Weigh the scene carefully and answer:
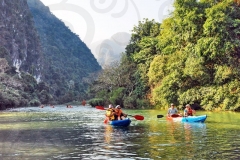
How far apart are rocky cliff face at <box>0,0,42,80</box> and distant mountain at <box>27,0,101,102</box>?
1031 centimetres

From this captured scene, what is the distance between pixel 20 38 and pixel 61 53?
2153 inches

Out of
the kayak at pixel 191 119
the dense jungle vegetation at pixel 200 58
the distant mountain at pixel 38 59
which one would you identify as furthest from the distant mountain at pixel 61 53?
the kayak at pixel 191 119

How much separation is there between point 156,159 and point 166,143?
331cm

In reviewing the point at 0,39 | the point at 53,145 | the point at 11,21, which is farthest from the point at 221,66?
the point at 11,21

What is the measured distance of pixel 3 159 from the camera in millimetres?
11148

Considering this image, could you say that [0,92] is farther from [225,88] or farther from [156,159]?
[156,159]

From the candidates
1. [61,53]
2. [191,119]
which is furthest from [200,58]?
[61,53]

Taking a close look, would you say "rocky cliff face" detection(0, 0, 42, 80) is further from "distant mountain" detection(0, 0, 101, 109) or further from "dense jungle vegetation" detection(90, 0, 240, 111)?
"dense jungle vegetation" detection(90, 0, 240, 111)

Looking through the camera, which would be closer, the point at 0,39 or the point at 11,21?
the point at 0,39

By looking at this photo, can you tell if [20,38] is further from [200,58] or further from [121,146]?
[121,146]

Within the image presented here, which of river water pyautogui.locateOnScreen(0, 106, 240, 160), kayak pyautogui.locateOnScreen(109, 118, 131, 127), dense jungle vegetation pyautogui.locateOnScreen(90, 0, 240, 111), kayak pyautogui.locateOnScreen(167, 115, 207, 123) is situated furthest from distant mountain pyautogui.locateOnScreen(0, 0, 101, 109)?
river water pyautogui.locateOnScreen(0, 106, 240, 160)

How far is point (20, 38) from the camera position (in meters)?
111

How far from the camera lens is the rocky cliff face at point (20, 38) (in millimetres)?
102000

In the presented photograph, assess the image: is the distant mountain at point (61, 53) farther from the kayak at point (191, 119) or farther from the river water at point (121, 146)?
the river water at point (121, 146)
